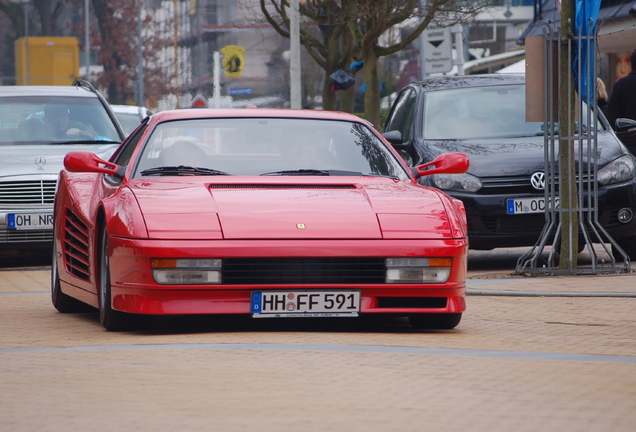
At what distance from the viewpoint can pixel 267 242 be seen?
626 centimetres

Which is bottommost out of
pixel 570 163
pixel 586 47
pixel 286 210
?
pixel 286 210

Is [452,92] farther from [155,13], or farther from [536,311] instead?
[155,13]

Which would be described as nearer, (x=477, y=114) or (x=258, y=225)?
(x=258, y=225)

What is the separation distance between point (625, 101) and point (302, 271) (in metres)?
8.23

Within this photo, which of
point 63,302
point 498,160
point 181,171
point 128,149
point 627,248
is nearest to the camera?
point 181,171

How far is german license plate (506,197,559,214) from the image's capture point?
11.2 meters

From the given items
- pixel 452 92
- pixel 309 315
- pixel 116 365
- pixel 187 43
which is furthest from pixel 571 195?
pixel 187 43

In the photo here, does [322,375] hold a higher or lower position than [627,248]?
higher

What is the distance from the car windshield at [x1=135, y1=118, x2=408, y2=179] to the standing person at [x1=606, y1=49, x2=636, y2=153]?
6.46 metres

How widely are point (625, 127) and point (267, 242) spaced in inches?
274

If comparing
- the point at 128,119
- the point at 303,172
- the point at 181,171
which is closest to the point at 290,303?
the point at 303,172

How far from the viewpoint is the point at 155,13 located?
244ft

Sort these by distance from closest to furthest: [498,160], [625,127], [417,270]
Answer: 1. [417,270]
2. [498,160]
3. [625,127]

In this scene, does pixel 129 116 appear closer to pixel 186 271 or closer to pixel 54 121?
pixel 54 121
